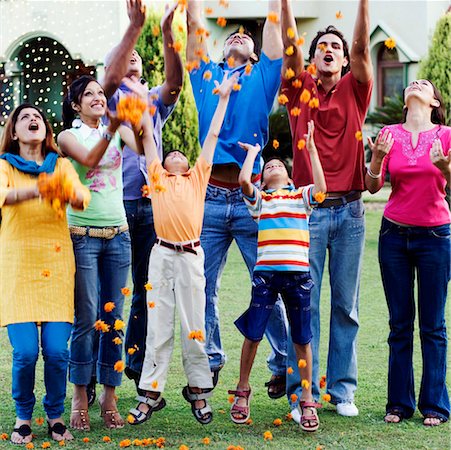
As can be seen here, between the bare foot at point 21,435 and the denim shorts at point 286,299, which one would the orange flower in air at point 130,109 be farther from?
the bare foot at point 21,435

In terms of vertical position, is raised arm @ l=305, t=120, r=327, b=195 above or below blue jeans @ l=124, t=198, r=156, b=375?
above

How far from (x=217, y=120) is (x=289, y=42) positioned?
64 cm

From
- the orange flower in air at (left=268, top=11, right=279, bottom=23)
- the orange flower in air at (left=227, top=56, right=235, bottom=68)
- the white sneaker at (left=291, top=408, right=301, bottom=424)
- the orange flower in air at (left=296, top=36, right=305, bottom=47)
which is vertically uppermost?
the orange flower in air at (left=268, top=11, right=279, bottom=23)

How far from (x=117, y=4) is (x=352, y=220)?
36.4 ft

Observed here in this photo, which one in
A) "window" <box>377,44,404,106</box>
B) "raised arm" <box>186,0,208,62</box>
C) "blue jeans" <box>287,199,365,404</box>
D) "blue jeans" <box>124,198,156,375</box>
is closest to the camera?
"blue jeans" <box>287,199,365,404</box>

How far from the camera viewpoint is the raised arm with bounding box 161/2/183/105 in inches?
215

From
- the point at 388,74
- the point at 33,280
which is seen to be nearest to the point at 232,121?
the point at 33,280

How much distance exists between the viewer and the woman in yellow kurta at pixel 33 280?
504 centimetres

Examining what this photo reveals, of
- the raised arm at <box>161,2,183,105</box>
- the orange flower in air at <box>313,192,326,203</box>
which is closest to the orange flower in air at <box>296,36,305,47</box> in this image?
the raised arm at <box>161,2,183,105</box>

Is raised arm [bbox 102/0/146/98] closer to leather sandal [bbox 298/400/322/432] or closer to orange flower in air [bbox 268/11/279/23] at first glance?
orange flower in air [bbox 268/11/279/23]

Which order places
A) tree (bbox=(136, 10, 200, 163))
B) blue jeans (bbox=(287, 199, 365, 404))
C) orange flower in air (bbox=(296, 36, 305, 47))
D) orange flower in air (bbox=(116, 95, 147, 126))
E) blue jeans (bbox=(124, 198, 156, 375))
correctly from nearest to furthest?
1. orange flower in air (bbox=(116, 95, 147, 126))
2. orange flower in air (bbox=(296, 36, 305, 47))
3. blue jeans (bbox=(287, 199, 365, 404))
4. blue jeans (bbox=(124, 198, 156, 375))
5. tree (bbox=(136, 10, 200, 163))

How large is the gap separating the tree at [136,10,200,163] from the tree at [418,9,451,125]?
434 centimetres

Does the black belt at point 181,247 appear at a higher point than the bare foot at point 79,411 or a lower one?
higher

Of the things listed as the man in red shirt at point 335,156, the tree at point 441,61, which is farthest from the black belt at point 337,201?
the tree at point 441,61
